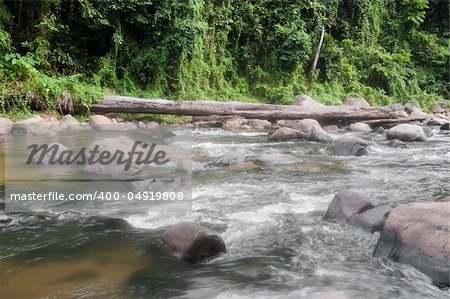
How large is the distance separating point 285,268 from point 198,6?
11754 millimetres

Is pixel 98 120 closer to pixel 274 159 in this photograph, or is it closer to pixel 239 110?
pixel 239 110

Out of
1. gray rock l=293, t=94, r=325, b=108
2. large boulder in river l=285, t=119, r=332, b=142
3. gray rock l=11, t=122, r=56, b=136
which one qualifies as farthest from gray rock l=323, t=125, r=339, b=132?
gray rock l=11, t=122, r=56, b=136

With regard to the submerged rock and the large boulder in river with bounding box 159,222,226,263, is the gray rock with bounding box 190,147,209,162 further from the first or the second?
the large boulder in river with bounding box 159,222,226,263

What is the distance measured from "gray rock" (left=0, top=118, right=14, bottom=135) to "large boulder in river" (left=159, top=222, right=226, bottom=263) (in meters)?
6.73

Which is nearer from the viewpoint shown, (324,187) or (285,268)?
(285,268)

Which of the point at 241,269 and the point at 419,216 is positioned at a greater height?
the point at 419,216

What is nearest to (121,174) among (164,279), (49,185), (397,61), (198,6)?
(49,185)

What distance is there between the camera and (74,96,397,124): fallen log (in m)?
10.4

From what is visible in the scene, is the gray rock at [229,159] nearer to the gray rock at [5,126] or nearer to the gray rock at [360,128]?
the gray rock at [5,126]

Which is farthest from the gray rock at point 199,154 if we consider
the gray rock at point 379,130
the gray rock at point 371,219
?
the gray rock at point 379,130

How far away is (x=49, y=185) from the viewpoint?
477 cm

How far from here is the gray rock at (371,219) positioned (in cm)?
339

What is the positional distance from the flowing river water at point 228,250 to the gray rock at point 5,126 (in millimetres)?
5321

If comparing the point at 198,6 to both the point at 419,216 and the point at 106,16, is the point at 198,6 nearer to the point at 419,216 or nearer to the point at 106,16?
the point at 106,16
